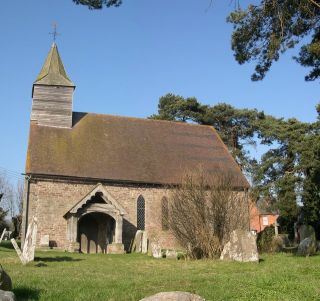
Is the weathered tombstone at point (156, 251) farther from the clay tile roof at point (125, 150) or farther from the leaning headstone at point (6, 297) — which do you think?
the leaning headstone at point (6, 297)

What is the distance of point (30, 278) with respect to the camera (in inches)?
387

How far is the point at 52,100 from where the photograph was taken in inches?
1212

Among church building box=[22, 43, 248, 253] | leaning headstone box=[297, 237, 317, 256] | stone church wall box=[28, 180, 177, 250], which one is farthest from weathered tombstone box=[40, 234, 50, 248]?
leaning headstone box=[297, 237, 317, 256]

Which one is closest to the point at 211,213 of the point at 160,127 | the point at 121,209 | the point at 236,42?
the point at 236,42

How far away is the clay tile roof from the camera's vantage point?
90.5ft

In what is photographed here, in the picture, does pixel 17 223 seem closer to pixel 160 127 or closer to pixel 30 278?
pixel 160 127

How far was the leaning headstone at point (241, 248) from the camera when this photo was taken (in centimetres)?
1553

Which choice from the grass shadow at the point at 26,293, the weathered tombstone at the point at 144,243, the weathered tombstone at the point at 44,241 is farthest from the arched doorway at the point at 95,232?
the grass shadow at the point at 26,293

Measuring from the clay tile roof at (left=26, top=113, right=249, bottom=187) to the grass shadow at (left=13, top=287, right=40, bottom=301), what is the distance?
58.6 feet

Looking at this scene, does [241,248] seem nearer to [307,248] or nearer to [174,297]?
[307,248]

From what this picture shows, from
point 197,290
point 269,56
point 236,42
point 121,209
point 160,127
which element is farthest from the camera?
point 160,127

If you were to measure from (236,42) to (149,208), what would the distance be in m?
15.9

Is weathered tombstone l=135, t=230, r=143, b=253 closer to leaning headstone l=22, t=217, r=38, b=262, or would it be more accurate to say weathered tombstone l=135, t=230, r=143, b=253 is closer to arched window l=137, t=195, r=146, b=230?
arched window l=137, t=195, r=146, b=230

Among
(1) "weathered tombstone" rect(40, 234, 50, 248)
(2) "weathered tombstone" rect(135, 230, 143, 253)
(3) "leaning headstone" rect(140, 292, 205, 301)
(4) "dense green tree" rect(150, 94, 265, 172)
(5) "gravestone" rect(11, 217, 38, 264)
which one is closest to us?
(3) "leaning headstone" rect(140, 292, 205, 301)
